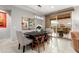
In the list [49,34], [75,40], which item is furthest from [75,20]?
[49,34]

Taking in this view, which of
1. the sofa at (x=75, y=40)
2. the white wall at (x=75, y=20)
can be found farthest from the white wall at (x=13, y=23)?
the sofa at (x=75, y=40)

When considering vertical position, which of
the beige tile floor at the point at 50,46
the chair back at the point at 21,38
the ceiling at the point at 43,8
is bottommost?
the beige tile floor at the point at 50,46

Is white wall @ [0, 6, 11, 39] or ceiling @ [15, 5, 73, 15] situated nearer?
ceiling @ [15, 5, 73, 15]

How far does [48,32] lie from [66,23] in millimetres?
550

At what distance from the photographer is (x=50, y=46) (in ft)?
7.22

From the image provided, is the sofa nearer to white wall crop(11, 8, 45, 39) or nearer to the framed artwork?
white wall crop(11, 8, 45, 39)

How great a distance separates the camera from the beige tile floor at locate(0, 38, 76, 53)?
206 centimetres

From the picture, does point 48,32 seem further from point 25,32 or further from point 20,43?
point 20,43

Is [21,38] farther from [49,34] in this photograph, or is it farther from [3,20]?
[49,34]

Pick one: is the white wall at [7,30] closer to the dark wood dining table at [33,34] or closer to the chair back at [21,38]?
the chair back at [21,38]

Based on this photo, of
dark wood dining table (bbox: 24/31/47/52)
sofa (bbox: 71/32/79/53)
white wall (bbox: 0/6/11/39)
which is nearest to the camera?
sofa (bbox: 71/32/79/53)

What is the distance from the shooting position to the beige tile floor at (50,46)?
2.06 meters

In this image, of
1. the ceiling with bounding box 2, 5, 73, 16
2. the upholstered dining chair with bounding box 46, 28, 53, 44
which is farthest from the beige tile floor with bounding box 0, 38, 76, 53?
the ceiling with bounding box 2, 5, 73, 16
